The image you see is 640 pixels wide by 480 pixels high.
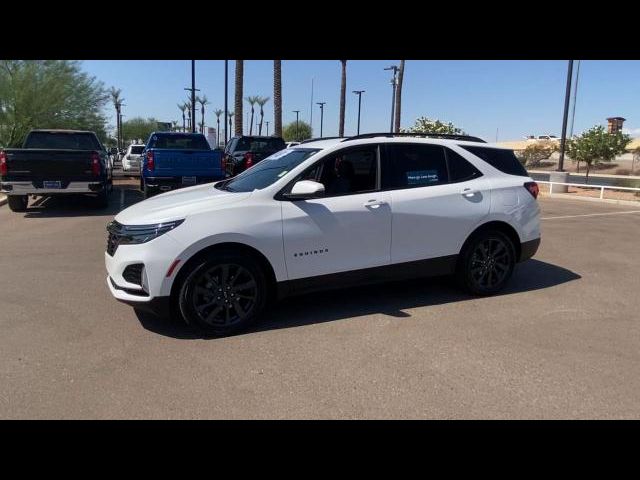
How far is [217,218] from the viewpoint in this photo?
14.8 ft

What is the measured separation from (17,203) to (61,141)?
221 cm

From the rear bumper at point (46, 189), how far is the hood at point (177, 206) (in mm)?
7416

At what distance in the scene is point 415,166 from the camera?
553 cm

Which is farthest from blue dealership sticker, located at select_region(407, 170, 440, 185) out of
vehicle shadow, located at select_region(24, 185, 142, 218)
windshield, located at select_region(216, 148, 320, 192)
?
vehicle shadow, located at select_region(24, 185, 142, 218)

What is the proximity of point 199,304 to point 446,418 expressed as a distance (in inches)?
90.2

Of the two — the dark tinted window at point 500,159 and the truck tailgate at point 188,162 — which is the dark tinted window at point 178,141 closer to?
the truck tailgate at point 188,162

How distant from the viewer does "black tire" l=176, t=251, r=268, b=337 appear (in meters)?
4.47

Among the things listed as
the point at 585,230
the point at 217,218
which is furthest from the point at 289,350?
the point at 585,230

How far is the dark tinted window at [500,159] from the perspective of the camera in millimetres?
5969

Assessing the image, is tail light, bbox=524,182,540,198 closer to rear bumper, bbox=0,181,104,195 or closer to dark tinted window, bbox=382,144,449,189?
dark tinted window, bbox=382,144,449,189
